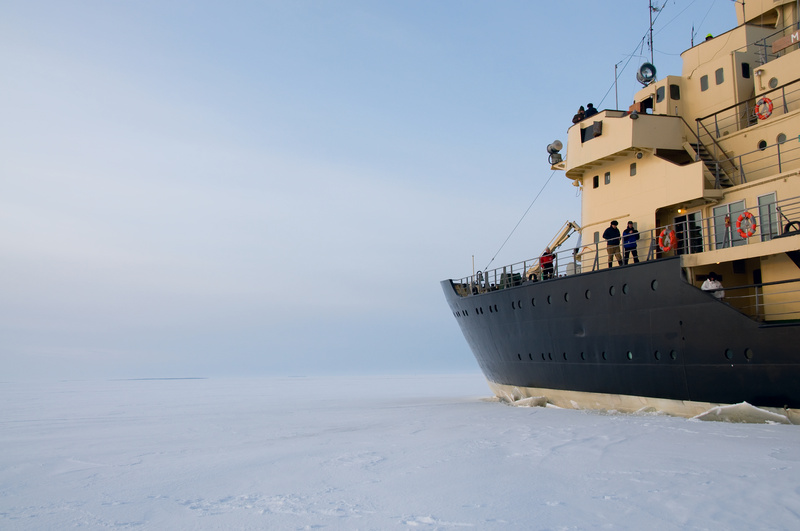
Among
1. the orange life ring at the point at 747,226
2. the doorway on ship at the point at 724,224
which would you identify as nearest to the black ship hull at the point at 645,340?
the orange life ring at the point at 747,226

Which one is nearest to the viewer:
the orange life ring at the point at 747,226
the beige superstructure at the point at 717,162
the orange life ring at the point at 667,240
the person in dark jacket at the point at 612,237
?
the orange life ring at the point at 747,226

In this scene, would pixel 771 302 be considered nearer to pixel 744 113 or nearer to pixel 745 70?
pixel 744 113

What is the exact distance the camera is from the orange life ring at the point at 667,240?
12388mm

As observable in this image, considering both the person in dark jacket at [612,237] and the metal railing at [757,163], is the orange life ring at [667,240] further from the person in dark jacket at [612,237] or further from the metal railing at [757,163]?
the metal railing at [757,163]

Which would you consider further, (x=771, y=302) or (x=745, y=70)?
(x=745, y=70)

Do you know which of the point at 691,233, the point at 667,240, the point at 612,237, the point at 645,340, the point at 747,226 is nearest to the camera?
the point at 747,226

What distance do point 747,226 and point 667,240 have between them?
1.58m

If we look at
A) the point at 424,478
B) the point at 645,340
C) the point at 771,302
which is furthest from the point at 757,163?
the point at 424,478

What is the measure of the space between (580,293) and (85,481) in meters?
10.7

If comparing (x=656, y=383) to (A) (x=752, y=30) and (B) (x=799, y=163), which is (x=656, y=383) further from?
(A) (x=752, y=30)

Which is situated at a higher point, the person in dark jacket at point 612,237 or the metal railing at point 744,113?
the metal railing at point 744,113

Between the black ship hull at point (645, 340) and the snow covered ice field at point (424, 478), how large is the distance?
2.99 ft

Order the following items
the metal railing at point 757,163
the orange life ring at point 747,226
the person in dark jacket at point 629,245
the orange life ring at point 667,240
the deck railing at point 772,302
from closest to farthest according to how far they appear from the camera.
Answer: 1. the deck railing at point 772,302
2. the orange life ring at point 747,226
3. the metal railing at point 757,163
4. the orange life ring at point 667,240
5. the person in dark jacket at point 629,245

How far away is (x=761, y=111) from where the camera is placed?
13.0 meters
